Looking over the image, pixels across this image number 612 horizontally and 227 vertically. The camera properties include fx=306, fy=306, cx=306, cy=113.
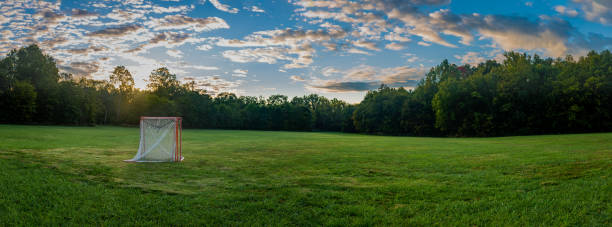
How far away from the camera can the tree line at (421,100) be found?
4756 cm

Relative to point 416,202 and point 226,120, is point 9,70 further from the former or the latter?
point 416,202

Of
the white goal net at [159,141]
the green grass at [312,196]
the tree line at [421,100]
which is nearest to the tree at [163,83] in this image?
the tree line at [421,100]

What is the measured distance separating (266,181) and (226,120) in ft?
A: 277

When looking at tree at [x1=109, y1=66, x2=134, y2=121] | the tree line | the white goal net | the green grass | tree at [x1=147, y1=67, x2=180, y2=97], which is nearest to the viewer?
the green grass

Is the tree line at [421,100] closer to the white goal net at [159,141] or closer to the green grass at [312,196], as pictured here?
the green grass at [312,196]

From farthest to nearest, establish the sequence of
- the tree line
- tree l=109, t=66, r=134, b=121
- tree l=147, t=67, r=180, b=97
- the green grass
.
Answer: tree l=147, t=67, r=180, b=97 < tree l=109, t=66, r=134, b=121 < the tree line < the green grass

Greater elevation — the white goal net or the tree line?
the tree line

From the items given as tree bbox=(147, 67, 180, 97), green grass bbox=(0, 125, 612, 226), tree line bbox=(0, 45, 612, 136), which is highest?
tree bbox=(147, 67, 180, 97)

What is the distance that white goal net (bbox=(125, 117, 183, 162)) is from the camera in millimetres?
13086

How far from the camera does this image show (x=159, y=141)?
541 inches

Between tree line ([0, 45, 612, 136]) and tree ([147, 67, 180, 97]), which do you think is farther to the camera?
tree ([147, 67, 180, 97])

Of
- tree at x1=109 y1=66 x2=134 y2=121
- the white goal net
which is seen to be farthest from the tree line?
the white goal net

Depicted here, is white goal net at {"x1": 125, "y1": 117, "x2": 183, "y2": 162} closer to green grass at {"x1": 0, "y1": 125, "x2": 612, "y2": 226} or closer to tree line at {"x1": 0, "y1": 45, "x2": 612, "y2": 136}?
green grass at {"x1": 0, "y1": 125, "x2": 612, "y2": 226}

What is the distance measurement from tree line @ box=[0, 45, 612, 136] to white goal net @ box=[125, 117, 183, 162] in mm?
54190
